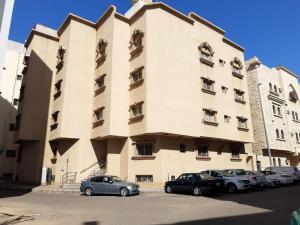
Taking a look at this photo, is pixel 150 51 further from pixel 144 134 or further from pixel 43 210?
pixel 43 210

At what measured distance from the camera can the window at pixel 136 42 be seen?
1045 inches

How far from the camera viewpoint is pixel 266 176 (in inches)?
970

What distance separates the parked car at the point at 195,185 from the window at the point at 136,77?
10060mm

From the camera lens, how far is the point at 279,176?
2527 centimetres

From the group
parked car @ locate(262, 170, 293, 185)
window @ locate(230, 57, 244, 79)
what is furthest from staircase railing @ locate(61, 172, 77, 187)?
window @ locate(230, 57, 244, 79)

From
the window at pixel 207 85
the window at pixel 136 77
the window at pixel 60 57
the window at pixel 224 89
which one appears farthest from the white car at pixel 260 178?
the window at pixel 60 57

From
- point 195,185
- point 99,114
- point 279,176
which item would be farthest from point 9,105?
point 279,176

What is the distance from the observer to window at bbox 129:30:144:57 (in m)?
26.5

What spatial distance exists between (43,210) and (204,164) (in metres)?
17.5

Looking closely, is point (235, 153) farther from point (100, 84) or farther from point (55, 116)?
point (55, 116)

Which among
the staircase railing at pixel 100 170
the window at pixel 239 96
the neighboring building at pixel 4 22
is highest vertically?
the window at pixel 239 96

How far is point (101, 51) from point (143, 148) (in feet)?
38.5

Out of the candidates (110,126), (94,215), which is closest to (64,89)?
(110,126)

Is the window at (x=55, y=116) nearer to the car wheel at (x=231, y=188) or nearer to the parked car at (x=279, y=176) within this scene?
the car wheel at (x=231, y=188)
